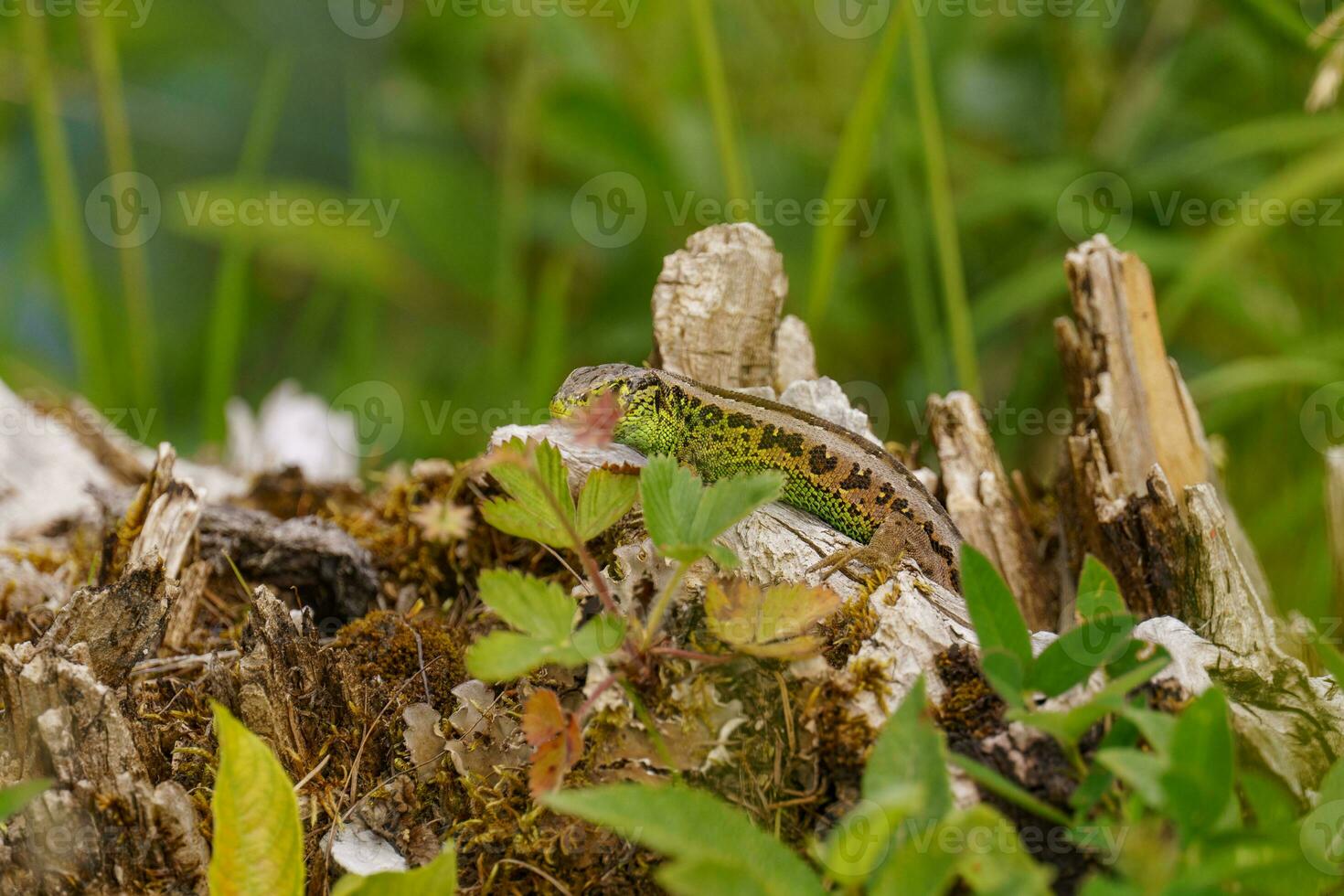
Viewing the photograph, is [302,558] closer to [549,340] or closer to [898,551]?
[898,551]

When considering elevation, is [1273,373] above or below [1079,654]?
above

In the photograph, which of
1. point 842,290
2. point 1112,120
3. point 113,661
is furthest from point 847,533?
point 1112,120

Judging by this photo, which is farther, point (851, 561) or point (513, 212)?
point (513, 212)

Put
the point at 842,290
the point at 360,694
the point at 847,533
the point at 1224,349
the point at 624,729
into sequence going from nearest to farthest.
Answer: the point at 624,729 → the point at 360,694 → the point at 847,533 → the point at 842,290 → the point at 1224,349

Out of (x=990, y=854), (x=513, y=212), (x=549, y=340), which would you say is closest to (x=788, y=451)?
(x=990, y=854)

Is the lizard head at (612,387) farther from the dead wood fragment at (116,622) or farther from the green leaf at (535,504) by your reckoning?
the dead wood fragment at (116,622)

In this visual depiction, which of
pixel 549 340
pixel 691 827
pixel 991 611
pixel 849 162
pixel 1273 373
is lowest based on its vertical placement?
pixel 691 827

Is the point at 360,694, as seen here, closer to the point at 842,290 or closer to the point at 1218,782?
the point at 1218,782

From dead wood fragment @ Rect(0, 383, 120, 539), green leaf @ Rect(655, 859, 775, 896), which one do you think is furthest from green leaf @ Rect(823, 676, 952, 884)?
dead wood fragment @ Rect(0, 383, 120, 539)
